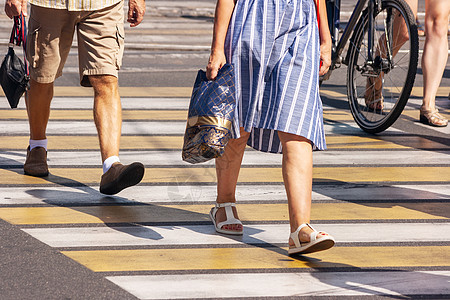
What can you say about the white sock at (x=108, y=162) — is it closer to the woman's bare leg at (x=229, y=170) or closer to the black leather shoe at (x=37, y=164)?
the black leather shoe at (x=37, y=164)

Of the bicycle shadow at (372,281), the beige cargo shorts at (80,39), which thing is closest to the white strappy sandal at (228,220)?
the bicycle shadow at (372,281)

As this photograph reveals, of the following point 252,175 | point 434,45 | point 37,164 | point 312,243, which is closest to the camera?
point 312,243

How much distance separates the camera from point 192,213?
5.07 metres

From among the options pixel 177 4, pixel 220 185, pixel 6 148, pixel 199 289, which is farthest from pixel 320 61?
pixel 177 4

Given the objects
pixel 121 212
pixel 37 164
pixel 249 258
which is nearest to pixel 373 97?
pixel 37 164

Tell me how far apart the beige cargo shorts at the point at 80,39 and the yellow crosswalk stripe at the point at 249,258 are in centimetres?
149

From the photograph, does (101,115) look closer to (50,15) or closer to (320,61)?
(50,15)

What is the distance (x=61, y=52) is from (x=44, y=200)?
3.10 ft

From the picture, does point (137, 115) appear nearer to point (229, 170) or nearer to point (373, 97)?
point (373, 97)

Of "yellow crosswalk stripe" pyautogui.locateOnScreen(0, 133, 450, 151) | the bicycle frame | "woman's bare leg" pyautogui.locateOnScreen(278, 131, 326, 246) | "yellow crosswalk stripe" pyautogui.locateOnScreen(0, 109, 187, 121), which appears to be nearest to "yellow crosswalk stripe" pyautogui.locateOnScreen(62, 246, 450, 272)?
"woman's bare leg" pyautogui.locateOnScreen(278, 131, 326, 246)

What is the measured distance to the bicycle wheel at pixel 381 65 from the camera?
269 inches

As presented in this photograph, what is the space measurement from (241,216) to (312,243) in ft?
2.79

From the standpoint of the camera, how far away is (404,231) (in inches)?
189

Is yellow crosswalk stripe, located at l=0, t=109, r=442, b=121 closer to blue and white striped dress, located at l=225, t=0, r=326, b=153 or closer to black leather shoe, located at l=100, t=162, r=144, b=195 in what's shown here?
black leather shoe, located at l=100, t=162, r=144, b=195
